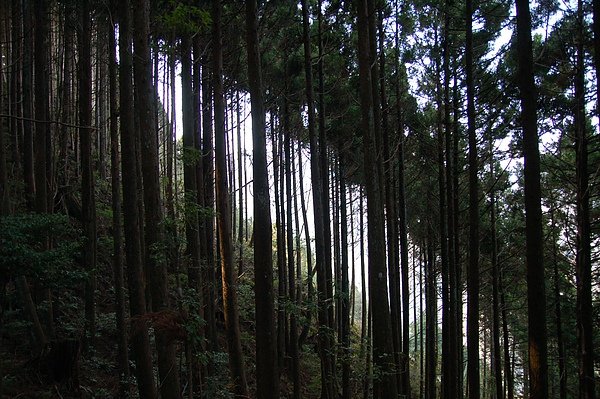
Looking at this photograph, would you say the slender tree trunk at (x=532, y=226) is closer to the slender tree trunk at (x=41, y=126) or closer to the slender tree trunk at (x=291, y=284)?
the slender tree trunk at (x=291, y=284)

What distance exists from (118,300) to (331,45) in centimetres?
915

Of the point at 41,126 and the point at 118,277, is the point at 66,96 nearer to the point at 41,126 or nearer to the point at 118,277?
the point at 41,126

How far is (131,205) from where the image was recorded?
7.87m

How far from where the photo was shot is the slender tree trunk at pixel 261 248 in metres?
6.68

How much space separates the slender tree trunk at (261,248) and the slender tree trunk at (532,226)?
3982 millimetres

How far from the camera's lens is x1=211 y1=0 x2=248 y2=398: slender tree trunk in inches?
325

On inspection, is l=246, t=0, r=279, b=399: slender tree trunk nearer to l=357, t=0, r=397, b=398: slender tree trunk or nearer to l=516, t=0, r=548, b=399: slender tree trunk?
l=357, t=0, r=397, b=398: slender tree trunk

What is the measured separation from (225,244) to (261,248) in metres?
1.95

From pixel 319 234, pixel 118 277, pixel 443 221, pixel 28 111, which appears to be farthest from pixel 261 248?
pixel 443 221

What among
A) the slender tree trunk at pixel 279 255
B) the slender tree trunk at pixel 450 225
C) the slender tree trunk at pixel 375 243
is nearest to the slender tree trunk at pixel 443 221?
the slender tree trunk at pixel 450 225

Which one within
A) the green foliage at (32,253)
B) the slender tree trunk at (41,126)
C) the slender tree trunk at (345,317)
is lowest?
the slender tree trunk at (345,317)

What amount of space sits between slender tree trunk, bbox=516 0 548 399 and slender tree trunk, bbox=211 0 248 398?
4.90 metres

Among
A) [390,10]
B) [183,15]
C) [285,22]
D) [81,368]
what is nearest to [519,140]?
[390,10]

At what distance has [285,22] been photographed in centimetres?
1361
